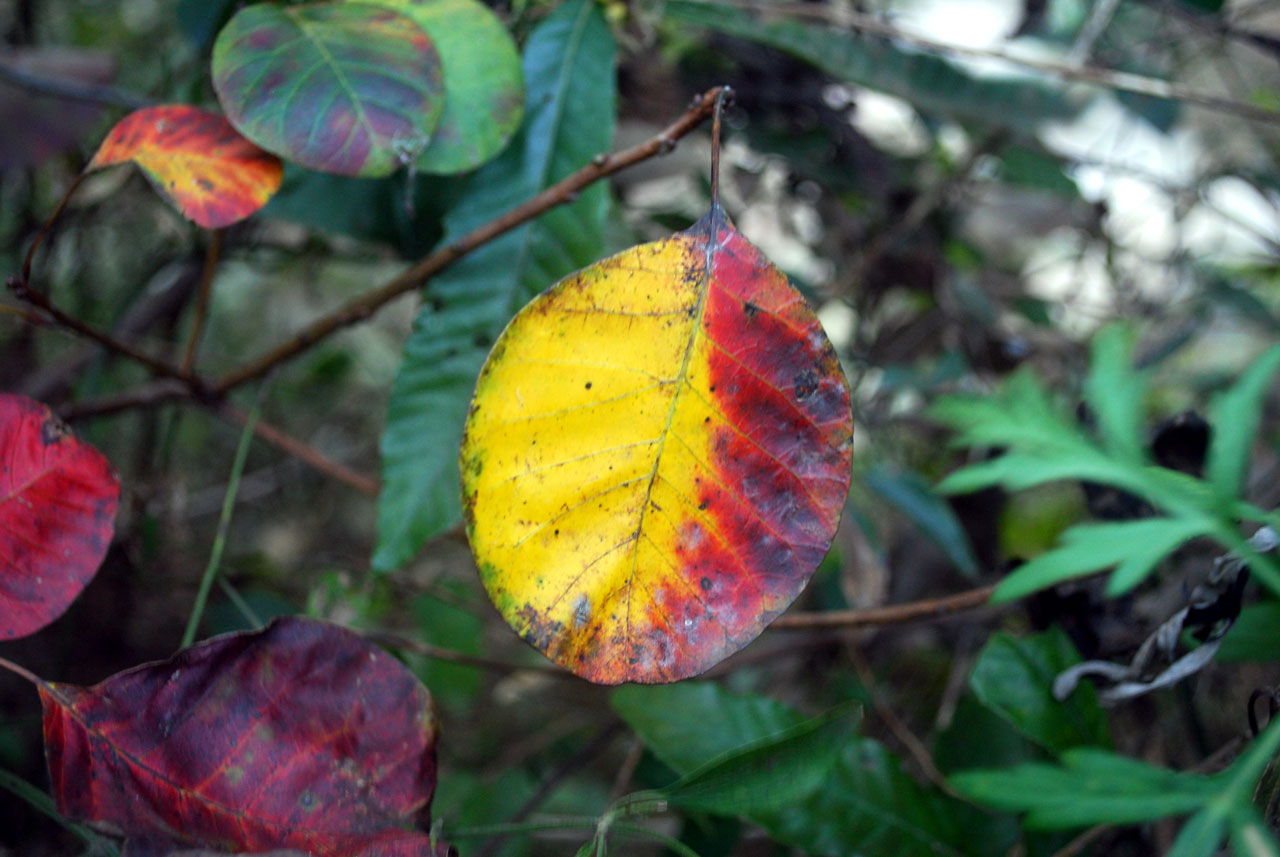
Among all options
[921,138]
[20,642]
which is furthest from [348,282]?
[921,138]

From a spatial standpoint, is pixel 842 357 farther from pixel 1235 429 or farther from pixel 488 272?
pixel 1235 429

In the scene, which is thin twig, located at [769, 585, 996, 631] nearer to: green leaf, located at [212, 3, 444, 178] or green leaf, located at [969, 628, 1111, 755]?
green leaf, located at [969, 628, 1111, 755]

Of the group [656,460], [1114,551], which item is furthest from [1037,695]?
[656,460]

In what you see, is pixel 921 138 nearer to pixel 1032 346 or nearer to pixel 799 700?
pixel 1032 346

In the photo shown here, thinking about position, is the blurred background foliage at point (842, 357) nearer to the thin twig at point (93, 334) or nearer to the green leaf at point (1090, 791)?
the thin twig at point (93, 334)

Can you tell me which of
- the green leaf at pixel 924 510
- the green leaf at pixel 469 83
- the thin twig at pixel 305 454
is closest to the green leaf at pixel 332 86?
the green leaf at pixel 469 83

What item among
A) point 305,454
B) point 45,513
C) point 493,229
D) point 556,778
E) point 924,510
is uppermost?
point 493,229
